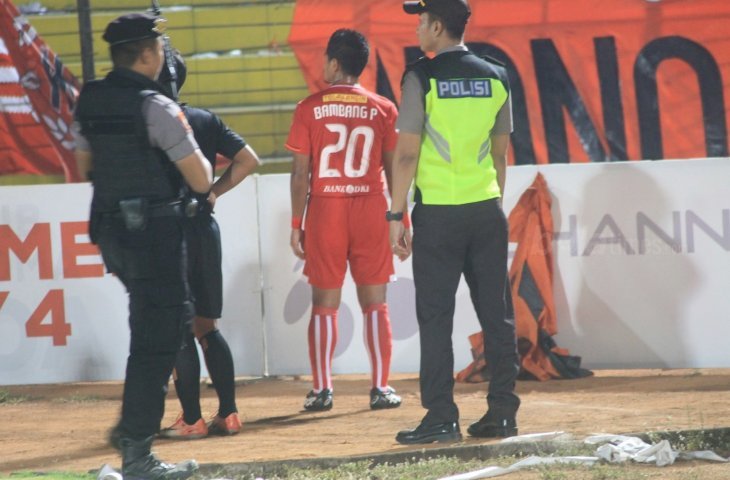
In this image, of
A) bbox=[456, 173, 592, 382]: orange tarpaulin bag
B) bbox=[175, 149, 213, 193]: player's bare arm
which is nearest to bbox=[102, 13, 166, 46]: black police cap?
bbox=[175, 149, 213, 193]: player's bare arm

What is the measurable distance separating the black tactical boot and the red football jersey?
2.71 metres

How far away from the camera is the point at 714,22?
1225cm

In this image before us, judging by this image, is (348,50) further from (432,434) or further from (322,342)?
(432,434)

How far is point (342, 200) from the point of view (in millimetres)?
8109

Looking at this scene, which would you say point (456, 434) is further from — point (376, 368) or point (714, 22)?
point (714, 22)

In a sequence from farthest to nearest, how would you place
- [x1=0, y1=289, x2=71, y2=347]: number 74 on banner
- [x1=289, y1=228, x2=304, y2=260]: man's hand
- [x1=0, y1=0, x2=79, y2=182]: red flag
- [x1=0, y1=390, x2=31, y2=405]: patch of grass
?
[x1=0, y1=0, x2=79, y2=182]: red flag → [x1=0, y1=289, x2=71, y2=347]: number 74 on banner → [x1=0, y1=390, x2=31, y2=405]: patch of grass → [x1=289, y1=228, x2=304, y2=260]: man's hand

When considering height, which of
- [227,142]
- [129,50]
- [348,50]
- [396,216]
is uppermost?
[348,50]

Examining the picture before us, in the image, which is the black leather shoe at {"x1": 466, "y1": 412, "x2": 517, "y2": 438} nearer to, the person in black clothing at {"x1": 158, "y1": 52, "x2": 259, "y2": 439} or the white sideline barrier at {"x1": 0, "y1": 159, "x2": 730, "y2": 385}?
the person in black clothing at {"x1": 158, "y1": 52, "x2": 259, "y2": 439}

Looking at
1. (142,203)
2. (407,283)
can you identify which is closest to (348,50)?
(407,283)

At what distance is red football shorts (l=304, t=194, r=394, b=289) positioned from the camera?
8.12 metres

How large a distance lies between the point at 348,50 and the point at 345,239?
3.74 ft

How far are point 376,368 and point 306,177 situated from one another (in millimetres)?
1248

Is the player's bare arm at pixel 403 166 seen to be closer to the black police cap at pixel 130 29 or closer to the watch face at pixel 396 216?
the watch face at pixel 396 216

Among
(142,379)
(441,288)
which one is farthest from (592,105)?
(142,379)
